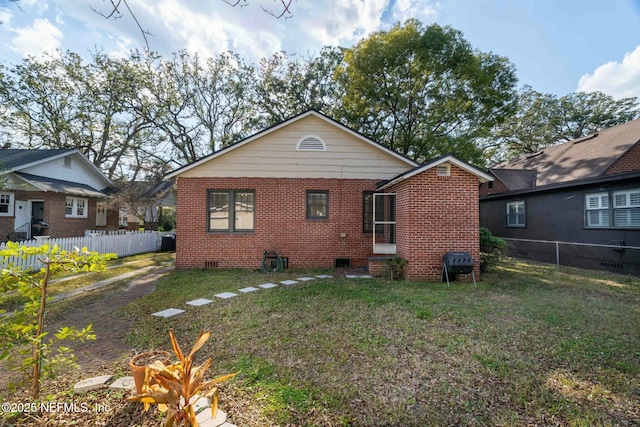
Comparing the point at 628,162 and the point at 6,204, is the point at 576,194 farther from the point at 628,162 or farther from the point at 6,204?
the point at 6,204

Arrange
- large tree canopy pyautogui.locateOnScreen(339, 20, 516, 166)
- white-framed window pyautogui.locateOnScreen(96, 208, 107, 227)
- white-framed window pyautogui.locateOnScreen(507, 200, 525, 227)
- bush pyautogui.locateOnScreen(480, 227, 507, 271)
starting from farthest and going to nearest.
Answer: white-framed window pyautogui.locateOnScreen(96, 208, 107, 227)
large tree canopy pyautogui.locateOnScreen(339, 20, 516, 166)
white-framed window pyautogui.locateOnScreen(507, 200, 525, 227)
bush pyautogui.locateOnScreen(480, 227, 507, 271)

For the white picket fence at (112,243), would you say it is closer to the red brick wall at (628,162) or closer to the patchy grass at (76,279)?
the patchy grass at (76,279)

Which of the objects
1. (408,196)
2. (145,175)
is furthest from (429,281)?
(145,175)

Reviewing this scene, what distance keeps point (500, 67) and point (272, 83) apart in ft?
45.6

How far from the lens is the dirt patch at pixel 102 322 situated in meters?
3.13

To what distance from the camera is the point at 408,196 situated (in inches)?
283

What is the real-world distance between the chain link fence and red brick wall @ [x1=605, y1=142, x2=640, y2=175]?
3489mm

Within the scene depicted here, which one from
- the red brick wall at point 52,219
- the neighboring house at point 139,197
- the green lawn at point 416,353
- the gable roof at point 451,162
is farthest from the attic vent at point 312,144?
the red brick wall at point 52,219

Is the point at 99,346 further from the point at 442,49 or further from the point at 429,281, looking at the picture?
the point at 442,49

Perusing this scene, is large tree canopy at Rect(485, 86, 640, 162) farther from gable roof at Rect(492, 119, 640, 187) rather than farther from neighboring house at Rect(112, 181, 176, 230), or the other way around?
neighboring house at Rect(112, 181, 176, 230)

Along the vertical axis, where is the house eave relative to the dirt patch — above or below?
above

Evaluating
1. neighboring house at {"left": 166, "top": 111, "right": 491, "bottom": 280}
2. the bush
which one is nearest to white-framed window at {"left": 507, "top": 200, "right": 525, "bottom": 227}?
the bush

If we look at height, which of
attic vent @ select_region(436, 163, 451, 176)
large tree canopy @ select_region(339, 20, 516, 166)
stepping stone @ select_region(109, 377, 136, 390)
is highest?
Answer: large tree canopy @ select_region(339, 20, 516, 166)

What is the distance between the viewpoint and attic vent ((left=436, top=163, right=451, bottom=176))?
23.5ft
